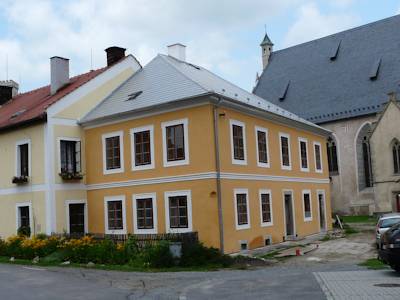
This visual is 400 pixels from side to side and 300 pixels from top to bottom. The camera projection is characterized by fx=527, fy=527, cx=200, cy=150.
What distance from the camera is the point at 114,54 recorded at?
3019cm

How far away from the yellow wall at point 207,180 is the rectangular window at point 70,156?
510 mm

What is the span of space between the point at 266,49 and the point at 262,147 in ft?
144

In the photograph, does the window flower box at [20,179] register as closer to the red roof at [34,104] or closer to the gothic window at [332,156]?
the red roof at [34,104]

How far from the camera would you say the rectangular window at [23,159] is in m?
26.9

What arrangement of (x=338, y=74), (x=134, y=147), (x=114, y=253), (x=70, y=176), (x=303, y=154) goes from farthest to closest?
1. (x=338, y=74)
2. (x=303, y=154)
3. (x=70, y=176)
4. (x=134, y=147)
5. (x=114, y=253)

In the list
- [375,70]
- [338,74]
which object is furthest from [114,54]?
[338,74]

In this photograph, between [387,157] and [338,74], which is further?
[338,74]

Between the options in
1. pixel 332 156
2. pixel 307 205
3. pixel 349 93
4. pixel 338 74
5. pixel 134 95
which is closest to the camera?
pixel 134 95

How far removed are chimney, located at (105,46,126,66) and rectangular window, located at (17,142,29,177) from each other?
22.5 ft

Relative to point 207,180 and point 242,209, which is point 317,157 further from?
point 207,180

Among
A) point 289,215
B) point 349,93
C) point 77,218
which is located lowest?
point 289,215

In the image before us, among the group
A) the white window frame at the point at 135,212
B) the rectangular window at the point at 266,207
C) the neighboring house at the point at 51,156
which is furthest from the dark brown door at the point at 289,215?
the neighboring house at the point at 51,156

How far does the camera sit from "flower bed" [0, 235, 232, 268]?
19359mm

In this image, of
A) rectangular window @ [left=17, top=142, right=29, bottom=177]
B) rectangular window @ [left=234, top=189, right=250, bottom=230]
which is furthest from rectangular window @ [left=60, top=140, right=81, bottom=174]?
rectangular window @ [left=234, top=189, right=250, bottom=230]
